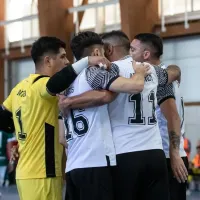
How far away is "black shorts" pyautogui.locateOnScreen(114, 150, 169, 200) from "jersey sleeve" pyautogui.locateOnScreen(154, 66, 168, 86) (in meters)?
0.49

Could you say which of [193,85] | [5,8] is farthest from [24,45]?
[193,85]

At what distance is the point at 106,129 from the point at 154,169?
36 centimetres

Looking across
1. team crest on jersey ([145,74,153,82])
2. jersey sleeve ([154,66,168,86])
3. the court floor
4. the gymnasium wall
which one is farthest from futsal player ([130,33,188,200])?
the gymnasium wall

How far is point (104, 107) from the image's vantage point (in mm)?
2922

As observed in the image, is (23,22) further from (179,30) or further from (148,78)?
(148,78)

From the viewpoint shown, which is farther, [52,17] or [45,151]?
[52,17]

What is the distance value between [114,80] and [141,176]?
0.57m

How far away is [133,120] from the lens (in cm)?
291

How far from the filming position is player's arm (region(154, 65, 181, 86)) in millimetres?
3199

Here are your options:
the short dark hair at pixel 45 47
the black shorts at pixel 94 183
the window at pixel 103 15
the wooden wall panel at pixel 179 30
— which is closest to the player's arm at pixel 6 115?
the short dark hair at pixel 45 47

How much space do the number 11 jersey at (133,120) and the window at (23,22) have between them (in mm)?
10157

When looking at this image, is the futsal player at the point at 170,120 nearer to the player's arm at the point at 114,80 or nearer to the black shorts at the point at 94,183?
the player's arm at the point at 114,80

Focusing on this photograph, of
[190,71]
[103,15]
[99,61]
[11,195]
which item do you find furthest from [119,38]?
[103,15]

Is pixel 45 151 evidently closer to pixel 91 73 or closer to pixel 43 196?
pixel 43 196
